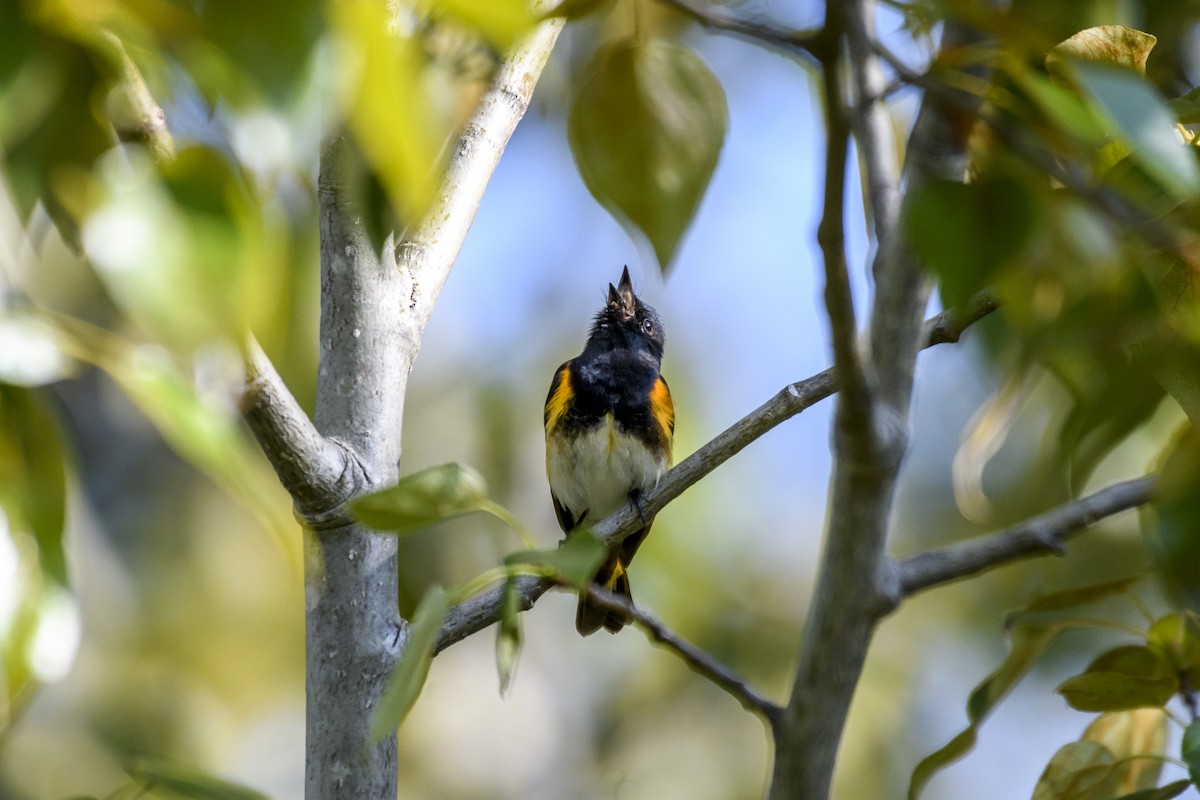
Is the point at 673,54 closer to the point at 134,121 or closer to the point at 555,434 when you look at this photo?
the point at 134,121

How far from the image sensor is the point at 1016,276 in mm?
665

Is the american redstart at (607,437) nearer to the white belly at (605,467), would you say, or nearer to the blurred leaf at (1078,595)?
the white belly at (605,467)

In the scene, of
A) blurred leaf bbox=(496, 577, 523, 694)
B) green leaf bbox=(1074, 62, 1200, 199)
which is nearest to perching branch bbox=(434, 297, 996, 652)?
blurred leaf bbox=(496, 577, 523, 694)

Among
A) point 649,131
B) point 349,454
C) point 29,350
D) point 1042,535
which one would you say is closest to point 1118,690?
point 1042,535

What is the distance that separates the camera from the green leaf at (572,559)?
2.42 feet

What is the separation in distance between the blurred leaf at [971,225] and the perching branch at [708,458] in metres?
0.91

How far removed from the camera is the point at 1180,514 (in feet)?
2.15

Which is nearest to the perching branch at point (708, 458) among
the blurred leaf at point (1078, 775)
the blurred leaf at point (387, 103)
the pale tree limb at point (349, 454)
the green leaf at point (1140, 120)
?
the pale tree limb at point (349, 454)

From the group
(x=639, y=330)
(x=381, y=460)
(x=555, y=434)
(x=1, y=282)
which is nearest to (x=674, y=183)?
(x=1, y=282)

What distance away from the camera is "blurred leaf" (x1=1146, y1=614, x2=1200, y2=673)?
1.31 meters

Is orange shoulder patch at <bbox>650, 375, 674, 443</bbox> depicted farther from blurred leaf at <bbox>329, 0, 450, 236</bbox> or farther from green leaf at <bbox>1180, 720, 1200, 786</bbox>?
blurred leaf at <bbox>329, 0, 450, 236</bbox>

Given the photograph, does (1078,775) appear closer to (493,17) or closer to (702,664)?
(702,664)

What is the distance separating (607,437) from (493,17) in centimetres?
357

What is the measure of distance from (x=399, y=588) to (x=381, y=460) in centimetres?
22
